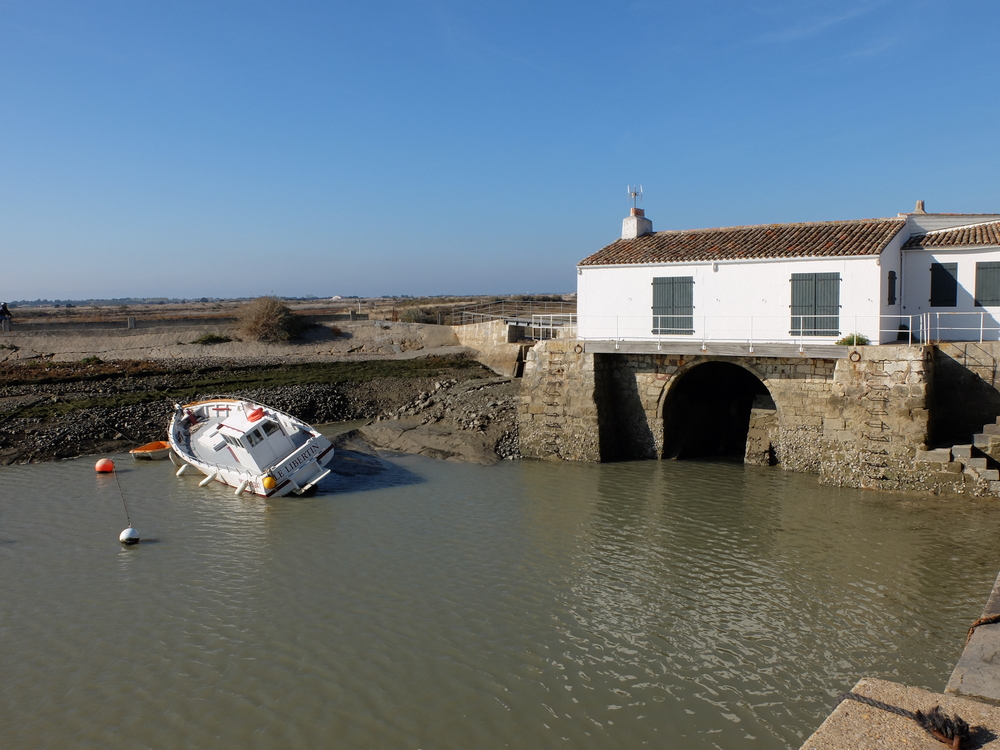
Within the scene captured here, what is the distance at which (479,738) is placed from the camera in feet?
26.6

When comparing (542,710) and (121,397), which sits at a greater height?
(121,397)

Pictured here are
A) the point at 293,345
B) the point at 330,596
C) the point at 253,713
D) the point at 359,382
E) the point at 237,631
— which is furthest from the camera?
the point at 293,345

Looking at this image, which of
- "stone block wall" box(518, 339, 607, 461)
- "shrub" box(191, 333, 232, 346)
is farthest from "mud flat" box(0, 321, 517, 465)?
"stone block wall" box(518, 339, 607, 461)

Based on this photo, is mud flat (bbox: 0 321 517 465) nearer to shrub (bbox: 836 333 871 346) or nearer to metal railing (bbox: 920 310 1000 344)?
shrub (bbox: 836 333 871 346)

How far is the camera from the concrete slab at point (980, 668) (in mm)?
5949

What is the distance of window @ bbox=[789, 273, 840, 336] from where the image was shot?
17.0 meters

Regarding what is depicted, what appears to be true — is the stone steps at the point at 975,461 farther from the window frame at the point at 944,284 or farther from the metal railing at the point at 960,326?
the window frame at the point at 944,284

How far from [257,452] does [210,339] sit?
A: 21901mm

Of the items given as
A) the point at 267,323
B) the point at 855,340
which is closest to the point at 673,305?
the point at 855,340

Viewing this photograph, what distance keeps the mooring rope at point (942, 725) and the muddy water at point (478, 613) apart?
8.61 feet

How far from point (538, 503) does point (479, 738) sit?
886cm

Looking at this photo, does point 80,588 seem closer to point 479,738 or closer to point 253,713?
point 253,713

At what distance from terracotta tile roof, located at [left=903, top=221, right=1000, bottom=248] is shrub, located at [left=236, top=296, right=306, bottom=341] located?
29.9 m

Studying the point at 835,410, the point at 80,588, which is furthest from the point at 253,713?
the point at 835,410
